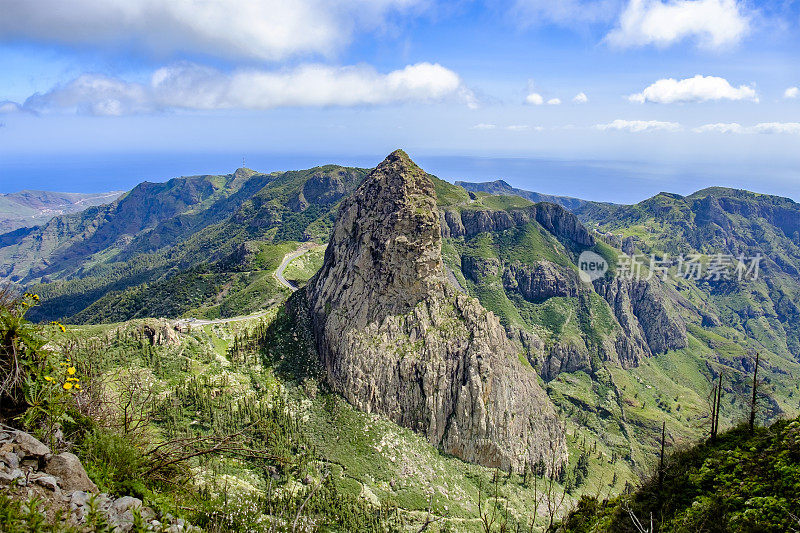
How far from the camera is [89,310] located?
172375 mm

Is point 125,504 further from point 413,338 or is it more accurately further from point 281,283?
point 281,283

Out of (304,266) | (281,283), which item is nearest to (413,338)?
(281,283)

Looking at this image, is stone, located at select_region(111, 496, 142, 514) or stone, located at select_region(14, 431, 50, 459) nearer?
stone, located at select_region(111, 496, 142, 514)

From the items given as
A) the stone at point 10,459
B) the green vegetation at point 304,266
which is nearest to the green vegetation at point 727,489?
the stone at point 10,459

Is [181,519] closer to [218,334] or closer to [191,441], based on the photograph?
[191,441]

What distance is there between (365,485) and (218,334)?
47.1m

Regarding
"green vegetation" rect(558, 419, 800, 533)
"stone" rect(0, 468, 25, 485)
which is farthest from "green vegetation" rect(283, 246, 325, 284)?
"stone" rect(0, 468, 25, 485)

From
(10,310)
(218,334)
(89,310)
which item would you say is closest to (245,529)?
(10,310)

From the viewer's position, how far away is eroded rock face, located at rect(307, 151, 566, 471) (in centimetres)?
9156

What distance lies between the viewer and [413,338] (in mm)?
95625

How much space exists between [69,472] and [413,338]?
86846mm

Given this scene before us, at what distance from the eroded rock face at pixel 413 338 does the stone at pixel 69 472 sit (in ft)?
267

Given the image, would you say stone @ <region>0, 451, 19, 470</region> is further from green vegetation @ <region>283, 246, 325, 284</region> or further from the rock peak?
green vegetation @ <region>283, 246, 325, 284</region>

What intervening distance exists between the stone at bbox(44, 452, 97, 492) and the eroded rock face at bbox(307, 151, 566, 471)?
267 feet
